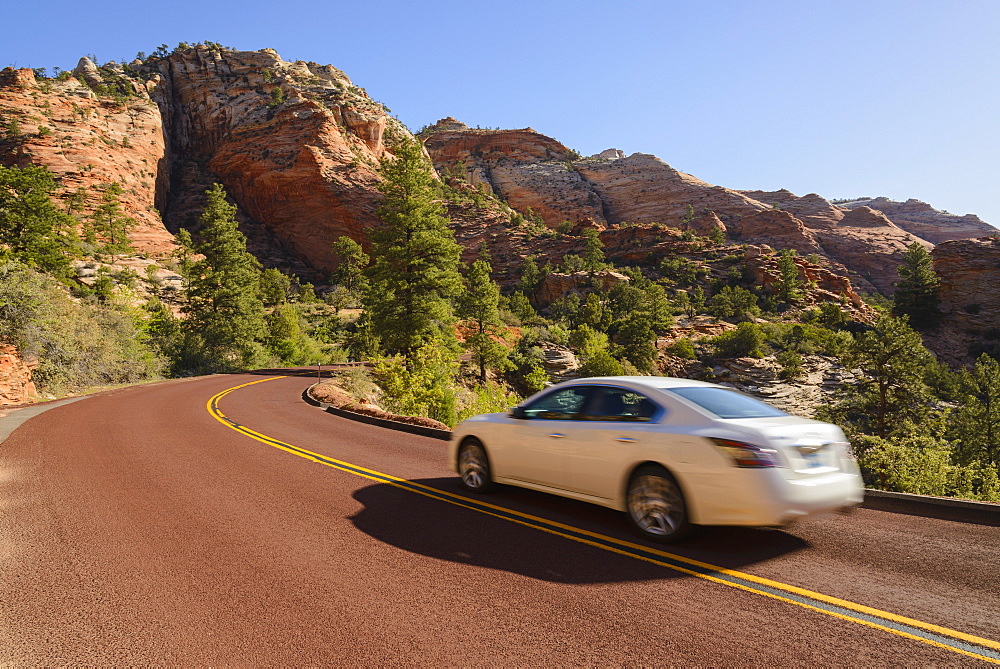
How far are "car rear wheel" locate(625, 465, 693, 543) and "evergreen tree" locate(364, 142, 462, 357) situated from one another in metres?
19.7

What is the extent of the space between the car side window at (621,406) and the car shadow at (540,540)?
1.12m

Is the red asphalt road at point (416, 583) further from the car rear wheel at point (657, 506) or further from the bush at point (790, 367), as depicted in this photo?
the bush at point (790, 367)

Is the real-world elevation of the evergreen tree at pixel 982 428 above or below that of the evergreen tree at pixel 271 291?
below

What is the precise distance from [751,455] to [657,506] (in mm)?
975

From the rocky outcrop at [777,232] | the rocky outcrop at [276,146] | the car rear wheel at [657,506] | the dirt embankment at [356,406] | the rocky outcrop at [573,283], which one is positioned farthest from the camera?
the rocky outcrop at [777,232]

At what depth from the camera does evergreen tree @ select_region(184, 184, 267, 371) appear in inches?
1401

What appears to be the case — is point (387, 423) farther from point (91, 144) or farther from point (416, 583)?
point (91, 144)

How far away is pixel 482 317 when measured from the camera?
41438mm

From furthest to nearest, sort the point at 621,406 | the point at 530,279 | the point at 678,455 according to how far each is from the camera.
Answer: the point at 530,279 → the point at 621,406 → the point at 678,455

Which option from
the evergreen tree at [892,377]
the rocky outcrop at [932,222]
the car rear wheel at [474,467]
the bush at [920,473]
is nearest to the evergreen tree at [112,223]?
the car rear wheel at [474,467]

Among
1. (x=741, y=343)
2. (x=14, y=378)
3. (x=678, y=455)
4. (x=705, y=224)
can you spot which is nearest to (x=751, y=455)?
(x=678, y=455)

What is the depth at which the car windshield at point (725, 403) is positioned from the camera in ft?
14.4

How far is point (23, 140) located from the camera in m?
63.4

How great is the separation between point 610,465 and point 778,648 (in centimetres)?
204
